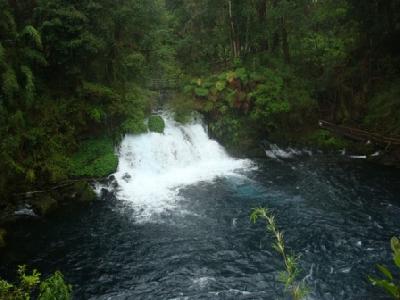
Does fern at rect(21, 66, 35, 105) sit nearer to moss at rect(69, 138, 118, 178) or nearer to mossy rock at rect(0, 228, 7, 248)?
moss at rect(69, 138, 118, 178)

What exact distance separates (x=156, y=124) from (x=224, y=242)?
9109 mm

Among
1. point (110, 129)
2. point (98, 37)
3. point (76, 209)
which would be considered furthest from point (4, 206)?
point (98, 37)

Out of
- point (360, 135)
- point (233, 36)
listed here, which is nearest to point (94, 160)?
point (233, 36)

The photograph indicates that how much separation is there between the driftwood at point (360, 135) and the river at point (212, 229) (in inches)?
61.0

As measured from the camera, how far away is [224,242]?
12398mm

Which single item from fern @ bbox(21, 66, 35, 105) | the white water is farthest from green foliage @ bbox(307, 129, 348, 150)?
fern @ bbox(21, 66, 35, 105)

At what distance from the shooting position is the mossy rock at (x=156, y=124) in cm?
1983

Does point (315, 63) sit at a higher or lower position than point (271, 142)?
higher

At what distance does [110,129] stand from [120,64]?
342 centimetres

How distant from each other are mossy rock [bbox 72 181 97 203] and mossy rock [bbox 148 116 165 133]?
16.5 ft

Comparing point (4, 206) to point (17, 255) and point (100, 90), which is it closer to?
point (17, 255)

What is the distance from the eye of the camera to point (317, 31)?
24812 millimetres

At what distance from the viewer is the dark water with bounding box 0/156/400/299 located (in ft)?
33.9

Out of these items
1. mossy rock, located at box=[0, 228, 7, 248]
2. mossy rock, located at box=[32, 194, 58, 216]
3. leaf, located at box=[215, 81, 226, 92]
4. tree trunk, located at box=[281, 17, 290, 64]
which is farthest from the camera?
tree trunk, located at box=[281, 17, 290, 64]
